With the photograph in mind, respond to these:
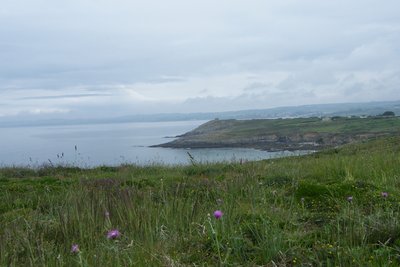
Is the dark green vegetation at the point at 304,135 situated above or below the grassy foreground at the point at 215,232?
below

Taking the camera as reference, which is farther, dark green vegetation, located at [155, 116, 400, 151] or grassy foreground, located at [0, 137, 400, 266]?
dark green vegetation, located at [155, 116, 400, 151]

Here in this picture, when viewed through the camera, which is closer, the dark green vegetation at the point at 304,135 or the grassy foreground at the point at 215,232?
the grassy foreground at the point at 215,232

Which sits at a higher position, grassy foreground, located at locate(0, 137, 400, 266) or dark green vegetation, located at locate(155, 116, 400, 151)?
grassy foreground, located at locate(0, 137, 400, 266)

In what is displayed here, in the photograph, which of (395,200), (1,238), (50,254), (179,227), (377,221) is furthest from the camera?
(395,200)

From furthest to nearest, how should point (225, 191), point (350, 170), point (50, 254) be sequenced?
point (350, 170) < point (225, 191) < point (50, 254)

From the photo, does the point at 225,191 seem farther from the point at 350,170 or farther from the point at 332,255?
the point at 350,170

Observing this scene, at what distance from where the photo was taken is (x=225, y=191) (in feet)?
19.2

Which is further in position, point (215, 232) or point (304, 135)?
point (304, 135)

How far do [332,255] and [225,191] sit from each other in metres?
2.48

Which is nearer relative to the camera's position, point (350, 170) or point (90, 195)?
point (90, 195)

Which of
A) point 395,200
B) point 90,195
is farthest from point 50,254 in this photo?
point 395,200

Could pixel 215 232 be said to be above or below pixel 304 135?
above

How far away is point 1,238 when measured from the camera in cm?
385

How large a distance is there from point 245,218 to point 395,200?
2085mm
